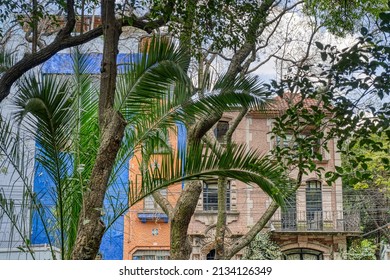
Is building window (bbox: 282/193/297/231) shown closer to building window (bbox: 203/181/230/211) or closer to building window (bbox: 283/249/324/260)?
building window (bbox: 283/249/324/260)

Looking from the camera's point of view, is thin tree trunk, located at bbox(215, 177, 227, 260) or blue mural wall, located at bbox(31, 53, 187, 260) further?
thin tree trunk, located at bbox(215, 177, 227, 260)

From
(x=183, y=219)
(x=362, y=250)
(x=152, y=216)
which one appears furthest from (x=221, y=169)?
(x=362, y=250)

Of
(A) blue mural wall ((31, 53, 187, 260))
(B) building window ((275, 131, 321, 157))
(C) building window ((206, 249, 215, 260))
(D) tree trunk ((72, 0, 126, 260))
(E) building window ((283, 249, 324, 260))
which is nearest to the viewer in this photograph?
(D) tree trunk ((72, 0, 126, 260))

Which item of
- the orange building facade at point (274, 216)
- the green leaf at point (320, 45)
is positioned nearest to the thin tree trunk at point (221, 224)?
the orange building facade at point (274, 216)

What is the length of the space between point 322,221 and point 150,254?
77cm

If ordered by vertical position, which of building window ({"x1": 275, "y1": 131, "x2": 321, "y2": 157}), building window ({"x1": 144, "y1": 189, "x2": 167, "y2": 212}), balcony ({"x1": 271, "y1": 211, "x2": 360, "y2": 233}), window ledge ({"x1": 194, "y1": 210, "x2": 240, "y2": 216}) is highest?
building window ({"x1": 275, "y1": 131, "x2": 321, "y2": 157})

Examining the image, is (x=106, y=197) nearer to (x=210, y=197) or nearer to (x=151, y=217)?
(x=151, y=217)

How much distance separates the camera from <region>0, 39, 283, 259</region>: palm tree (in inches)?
91.6

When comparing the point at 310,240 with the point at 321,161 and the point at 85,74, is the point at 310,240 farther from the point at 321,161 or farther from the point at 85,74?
the point at 85,74

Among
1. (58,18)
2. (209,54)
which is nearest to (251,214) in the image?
(209,54)

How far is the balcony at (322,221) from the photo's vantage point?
8.81ft

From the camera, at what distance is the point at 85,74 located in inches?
107

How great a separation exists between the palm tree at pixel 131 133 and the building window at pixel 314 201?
37cm

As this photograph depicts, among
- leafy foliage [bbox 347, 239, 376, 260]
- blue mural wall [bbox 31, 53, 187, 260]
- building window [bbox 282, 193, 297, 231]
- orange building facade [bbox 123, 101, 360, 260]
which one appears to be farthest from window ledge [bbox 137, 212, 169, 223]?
leafy foliage [bbox 347, 239, 376, 260]
